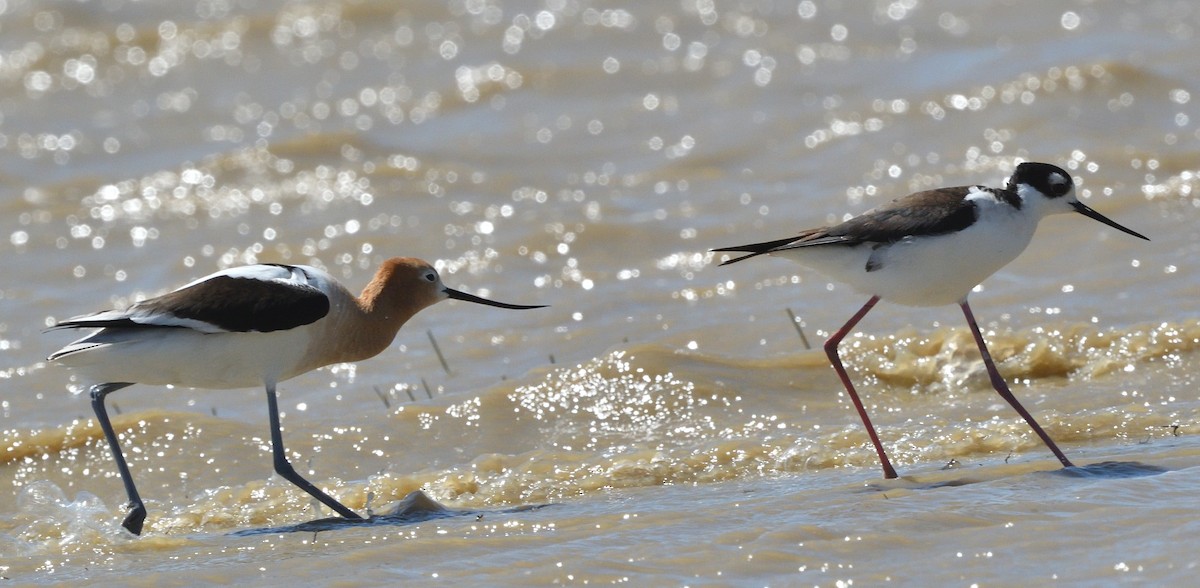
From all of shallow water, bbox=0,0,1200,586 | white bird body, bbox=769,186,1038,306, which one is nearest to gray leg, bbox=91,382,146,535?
shallow water, bbox=0,0,1200,586

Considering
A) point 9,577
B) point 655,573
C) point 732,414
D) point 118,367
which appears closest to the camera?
point 655,573

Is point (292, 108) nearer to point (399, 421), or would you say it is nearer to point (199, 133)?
point (199, 133)

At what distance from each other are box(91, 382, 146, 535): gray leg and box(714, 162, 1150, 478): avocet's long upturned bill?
2705mm

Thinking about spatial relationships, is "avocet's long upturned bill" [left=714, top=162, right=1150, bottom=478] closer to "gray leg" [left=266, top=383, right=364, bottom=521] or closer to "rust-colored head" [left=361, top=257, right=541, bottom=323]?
"rust-colored head" [left=361, top=257, right=541, bottom=323]

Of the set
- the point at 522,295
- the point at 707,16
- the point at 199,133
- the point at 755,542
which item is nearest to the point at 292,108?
the point at 199,133

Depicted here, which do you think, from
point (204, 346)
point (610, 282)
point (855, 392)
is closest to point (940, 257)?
point (855, 392)

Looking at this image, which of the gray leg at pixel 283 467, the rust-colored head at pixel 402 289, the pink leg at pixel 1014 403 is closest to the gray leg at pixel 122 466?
the gray leg at pixel 283 467

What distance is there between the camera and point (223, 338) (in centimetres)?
602

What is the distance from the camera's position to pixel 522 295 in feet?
33.1

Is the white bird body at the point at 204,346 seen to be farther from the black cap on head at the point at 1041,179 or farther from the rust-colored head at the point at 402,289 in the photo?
the black cap on head at the point at 1041,179

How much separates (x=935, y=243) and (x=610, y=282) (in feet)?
14.0

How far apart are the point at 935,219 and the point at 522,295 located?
4.33m

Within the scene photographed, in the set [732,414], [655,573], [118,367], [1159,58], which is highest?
[1159,58]

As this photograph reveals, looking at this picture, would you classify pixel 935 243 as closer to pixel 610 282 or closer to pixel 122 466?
pixel 122 466
